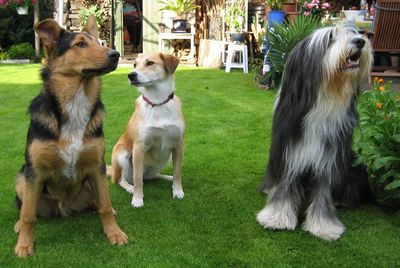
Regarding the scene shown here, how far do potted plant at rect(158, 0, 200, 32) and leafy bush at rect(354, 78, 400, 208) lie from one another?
8574 mm

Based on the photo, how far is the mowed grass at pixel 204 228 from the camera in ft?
9.21

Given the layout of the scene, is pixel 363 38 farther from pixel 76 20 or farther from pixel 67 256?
pixel 76 20

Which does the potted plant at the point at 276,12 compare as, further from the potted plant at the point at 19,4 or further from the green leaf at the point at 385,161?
the potted plant at the point at 19,4

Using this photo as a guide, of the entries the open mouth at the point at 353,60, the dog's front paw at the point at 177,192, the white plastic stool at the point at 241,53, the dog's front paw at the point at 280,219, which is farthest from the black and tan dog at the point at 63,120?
the white plastic stool at the point at 241,53

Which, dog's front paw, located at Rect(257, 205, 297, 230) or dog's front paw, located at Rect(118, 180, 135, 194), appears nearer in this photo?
dog's front paw, located at Rect(257, 205, 297, 230)

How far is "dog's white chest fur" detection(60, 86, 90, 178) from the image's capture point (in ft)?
9.16

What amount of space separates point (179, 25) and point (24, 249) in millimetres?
9695

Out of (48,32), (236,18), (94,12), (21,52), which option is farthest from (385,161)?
(21,52)

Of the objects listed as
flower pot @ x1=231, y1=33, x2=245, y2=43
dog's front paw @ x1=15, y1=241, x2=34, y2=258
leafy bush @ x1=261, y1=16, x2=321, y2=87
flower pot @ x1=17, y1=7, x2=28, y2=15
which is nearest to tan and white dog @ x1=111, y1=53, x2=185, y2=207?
dog's front paw @ x1=15, y1=241, x2=34, y2=258

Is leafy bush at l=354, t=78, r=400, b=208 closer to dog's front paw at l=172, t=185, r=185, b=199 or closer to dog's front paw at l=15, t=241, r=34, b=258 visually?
dog's front paw at l=172, t=185, r=185, b=199

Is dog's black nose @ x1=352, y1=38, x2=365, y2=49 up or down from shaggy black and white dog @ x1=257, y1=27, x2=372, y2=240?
up

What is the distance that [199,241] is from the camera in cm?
305

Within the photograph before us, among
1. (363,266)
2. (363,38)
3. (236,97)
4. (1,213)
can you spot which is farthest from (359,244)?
(236,97)

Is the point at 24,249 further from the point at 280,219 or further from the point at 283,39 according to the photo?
the point at 283,39
